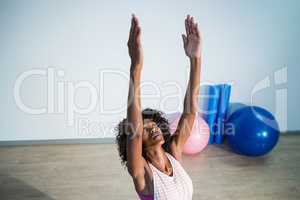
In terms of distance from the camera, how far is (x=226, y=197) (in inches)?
90.4

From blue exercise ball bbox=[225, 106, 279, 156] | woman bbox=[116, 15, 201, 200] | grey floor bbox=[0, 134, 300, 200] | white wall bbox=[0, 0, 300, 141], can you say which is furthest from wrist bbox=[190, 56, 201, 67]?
white wall bbox=[0, 0, 300, 141]

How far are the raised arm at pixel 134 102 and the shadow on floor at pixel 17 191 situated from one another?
4.35ft

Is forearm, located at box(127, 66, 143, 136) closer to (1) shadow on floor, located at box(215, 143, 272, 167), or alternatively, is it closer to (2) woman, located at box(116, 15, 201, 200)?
(2) woman, located at box(116, 15, 201, 200)

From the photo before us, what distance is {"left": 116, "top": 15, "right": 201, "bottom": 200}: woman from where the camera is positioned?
113 centimetres

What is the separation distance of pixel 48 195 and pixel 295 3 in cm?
279

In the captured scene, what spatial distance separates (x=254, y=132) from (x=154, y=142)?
166cm

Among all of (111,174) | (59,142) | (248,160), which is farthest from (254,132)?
(59,142)

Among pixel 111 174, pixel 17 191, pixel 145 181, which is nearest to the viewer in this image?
pixel 145 181

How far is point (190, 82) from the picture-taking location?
1476 mm

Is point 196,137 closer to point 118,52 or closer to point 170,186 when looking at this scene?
point 118,52

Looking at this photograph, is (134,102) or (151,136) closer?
(134,102)

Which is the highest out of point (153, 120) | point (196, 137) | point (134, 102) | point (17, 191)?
point (134, 102)

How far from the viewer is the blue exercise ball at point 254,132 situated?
9.16 ft

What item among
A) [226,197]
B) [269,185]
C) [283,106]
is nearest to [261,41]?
[283,106]
